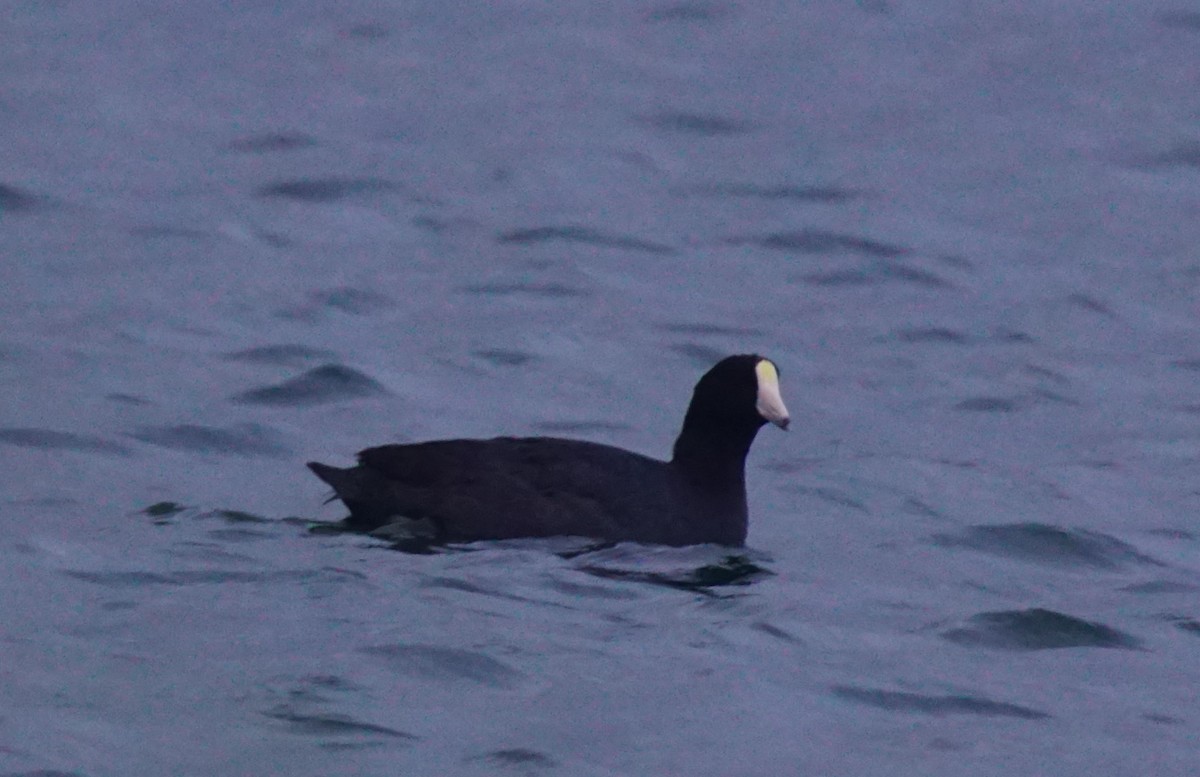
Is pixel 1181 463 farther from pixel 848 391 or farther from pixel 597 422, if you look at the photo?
pixel 597 422

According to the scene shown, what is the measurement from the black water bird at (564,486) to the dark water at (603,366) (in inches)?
5.1

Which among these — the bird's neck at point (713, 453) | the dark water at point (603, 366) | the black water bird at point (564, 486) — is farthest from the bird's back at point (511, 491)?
the bird's neck at point (713, 453)

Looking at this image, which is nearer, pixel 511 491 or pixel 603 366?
pixel 511 491

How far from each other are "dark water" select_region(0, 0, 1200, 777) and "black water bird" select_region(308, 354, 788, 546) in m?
0.13

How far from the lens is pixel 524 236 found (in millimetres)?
17656

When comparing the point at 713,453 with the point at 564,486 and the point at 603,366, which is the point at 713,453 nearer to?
the point at 564,486

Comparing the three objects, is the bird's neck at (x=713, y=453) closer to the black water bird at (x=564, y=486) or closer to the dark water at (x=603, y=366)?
the black water bird at (x=564, y=486)

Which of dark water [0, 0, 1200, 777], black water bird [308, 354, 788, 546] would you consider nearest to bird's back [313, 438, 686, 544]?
black water bird [308, 354, 788, 546]

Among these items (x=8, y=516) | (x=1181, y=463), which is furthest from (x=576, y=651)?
(x=1181, y=463)

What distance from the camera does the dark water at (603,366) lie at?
8.70 m

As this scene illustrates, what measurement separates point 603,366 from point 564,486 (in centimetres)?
433

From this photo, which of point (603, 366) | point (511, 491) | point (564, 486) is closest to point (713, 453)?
point (564, 486)

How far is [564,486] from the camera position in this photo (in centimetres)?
1035

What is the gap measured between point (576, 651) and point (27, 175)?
10.1 meters
